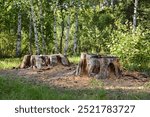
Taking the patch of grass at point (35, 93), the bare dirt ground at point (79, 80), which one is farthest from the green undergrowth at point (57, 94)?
the bare dirt ground at point (79, 80)

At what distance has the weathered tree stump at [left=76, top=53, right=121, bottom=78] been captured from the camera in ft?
44.5

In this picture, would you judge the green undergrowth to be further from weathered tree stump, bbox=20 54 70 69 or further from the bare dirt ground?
weathered tree stump, bbox=20 54 70 69

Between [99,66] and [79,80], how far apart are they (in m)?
0.94

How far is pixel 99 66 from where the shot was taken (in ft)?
44.6

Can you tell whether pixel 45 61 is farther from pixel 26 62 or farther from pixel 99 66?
pixel 99 66

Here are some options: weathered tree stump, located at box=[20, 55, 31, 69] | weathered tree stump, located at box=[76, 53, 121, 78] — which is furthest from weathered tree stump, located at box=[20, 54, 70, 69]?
weathered tree stump, located at box=[76, 53, 121, 78]

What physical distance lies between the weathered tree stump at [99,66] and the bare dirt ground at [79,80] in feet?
0.81

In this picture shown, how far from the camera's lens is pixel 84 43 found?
125ft

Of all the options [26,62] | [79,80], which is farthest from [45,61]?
[79,80]

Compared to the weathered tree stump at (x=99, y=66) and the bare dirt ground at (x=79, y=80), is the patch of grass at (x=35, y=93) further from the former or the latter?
the weathered tree stump at (x=99, y=66)

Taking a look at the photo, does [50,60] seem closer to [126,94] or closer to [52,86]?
[52,86]

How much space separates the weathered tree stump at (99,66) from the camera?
1356 centimetres

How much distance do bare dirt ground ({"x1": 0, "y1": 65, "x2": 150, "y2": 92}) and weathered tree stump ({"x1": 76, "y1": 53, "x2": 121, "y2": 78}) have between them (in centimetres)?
25

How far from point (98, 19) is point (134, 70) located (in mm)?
16210
